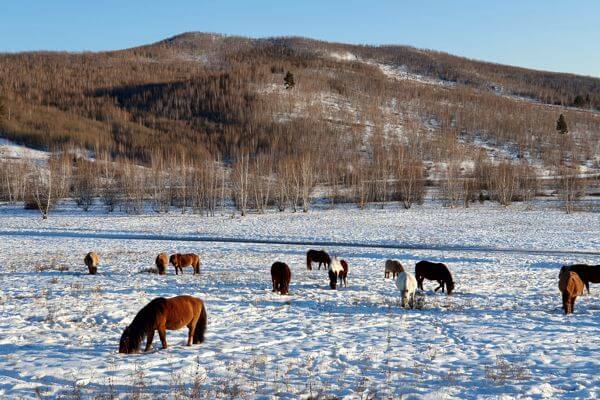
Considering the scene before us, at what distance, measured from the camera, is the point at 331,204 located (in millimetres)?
77438

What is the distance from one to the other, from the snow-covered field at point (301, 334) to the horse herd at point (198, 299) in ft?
1.22

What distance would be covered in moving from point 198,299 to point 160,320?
3.53 ft

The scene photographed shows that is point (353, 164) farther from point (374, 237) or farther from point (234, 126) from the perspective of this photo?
point (374, 237)

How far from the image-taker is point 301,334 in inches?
435

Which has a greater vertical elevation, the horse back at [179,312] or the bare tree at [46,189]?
the bare tree at [46,189]

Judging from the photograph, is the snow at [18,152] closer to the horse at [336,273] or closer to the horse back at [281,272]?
the horse at [336,273]

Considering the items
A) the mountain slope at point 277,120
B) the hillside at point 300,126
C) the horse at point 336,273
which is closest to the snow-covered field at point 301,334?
the horse at point 336,273

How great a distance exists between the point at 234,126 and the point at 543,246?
5125 inches

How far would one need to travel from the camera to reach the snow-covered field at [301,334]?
7.65m

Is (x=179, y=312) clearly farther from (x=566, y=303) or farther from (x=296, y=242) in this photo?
(x=296, y=242)

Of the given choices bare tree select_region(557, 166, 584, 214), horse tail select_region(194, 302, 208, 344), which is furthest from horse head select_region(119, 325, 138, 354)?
bare tree select_region(557, 166, 584, 214)

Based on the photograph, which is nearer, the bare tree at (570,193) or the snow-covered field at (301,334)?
the snow-covered field at (301,334)

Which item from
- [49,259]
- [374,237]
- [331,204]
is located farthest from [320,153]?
[49,259]

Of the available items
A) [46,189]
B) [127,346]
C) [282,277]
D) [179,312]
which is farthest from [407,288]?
[46,189]
